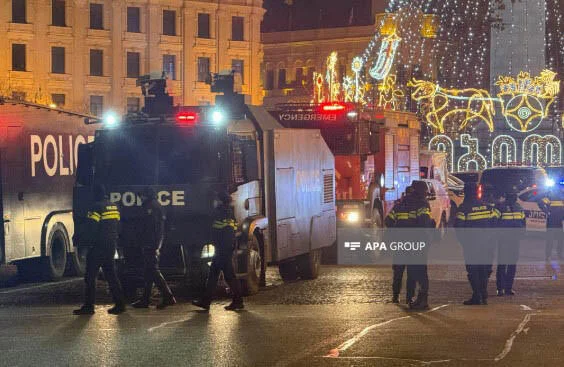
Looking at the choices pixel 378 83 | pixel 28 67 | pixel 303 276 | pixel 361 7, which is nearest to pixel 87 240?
pixel 303 276

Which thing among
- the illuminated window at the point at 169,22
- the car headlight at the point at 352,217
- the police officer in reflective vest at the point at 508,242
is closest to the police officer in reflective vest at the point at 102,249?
the police officer in reflective vest at the point at 508,242

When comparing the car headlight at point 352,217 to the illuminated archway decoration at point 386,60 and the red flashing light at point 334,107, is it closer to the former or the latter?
the red flashing light at point 334,107

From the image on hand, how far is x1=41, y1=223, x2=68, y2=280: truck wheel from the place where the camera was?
21.3 m

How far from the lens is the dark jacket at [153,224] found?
15.6m

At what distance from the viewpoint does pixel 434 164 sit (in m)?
32.3

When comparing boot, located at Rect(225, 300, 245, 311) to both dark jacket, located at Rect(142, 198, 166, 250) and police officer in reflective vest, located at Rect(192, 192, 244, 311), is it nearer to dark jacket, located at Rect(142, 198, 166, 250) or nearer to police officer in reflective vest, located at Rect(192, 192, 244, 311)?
police officer in reflective vest, located at Rect(192, 192, 244, 311)

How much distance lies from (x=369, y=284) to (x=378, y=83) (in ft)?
142

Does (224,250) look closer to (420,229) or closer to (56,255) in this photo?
(420,229)

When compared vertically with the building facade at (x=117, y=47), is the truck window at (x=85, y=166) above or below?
below

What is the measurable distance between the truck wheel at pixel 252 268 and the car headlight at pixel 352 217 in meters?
6.28

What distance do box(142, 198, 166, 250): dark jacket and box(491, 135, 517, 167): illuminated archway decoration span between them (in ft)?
133

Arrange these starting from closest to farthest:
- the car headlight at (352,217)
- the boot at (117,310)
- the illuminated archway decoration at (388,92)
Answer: the boot at (117,310) < the car headlight at (352,217) < the illuminated archway decoration at (388,92)

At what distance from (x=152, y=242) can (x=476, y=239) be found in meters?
4.18

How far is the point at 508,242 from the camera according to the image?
55.4 ft
